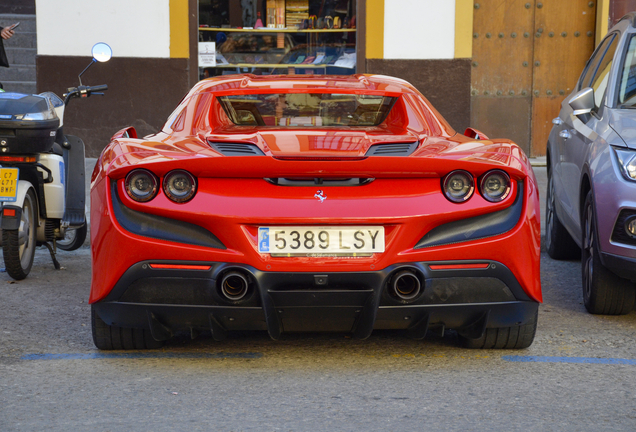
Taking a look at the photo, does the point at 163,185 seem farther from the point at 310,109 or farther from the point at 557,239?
the point at 557,239

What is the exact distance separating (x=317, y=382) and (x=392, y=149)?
3.37ft

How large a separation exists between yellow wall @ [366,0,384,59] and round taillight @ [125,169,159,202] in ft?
27.1

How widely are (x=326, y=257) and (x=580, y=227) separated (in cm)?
236

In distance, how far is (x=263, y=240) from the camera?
141 inches

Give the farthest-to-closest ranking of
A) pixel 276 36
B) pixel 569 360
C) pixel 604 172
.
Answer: pixel 276 36 → pixel 604 172 → pixel 569 360

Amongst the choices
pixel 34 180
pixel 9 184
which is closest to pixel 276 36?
pixel 34 180

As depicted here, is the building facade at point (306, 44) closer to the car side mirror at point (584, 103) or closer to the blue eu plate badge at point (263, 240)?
the car side mirror at point (584, 103)

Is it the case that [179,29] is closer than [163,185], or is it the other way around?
[163,185]

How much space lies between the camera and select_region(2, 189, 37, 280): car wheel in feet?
18.3

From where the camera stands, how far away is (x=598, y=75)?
6035 mm

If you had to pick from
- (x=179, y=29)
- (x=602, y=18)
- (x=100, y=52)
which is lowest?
(x=100, y=52)

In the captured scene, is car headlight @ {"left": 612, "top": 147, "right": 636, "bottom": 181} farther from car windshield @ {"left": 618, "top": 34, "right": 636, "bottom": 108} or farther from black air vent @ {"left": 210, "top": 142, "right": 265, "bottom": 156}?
black air vent @ {"left": 210, "top": 142, "right": 265, "bottom": 156}

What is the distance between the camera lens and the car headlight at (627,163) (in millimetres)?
4586

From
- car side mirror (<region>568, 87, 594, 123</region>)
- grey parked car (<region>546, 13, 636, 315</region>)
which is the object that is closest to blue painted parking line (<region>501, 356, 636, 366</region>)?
grey parked car (<region>546, 13, 636, 315</region>)
